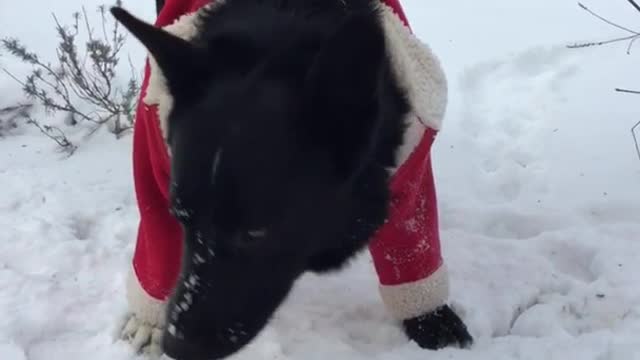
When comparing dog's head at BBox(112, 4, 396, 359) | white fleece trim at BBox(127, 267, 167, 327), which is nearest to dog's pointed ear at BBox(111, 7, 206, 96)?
dog's head at BBox(112, 4, 396, 359)

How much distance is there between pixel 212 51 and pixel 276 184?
0.31m


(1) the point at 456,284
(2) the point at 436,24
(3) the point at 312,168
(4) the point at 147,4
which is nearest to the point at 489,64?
(2) the point at 436,24

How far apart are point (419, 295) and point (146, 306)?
72 cm

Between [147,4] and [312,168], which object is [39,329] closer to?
[312,168]

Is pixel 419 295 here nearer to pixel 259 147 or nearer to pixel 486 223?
pixel 486 223

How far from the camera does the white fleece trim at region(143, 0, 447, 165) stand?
192 centimetres

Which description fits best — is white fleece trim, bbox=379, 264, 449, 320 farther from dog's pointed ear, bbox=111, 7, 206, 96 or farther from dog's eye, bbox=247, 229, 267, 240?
dog's pointed ear, bbox=111, 7, 206, 96

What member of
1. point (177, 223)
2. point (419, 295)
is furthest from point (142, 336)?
point (419, 295)

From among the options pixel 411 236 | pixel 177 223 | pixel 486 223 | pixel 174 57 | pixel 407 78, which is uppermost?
pixel 174 57

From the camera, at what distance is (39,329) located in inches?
91.8

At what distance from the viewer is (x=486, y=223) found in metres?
2.81

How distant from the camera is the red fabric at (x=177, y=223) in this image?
2.05 meters

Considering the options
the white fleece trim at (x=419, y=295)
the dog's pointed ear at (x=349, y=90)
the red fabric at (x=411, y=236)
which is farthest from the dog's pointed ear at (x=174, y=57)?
the white fleece trim at (x=419, y=295)

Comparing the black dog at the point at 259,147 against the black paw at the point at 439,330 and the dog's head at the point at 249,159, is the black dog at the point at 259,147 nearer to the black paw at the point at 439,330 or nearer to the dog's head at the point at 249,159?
the dog's head at the point at 249,159
